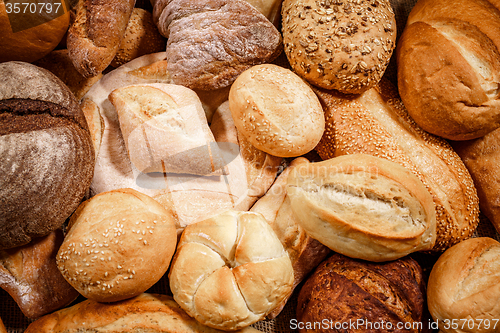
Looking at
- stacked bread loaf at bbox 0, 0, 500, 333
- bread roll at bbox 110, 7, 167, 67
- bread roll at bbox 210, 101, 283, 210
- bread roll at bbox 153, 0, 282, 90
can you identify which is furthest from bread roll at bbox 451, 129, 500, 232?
bread roll at bbox 110, 7, 167, 67

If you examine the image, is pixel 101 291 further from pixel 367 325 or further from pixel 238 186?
pixel 367 325

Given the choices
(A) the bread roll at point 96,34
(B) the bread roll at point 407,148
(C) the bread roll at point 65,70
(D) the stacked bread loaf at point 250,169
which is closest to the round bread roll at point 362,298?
(D) the stacked bread loaf at point 250,169

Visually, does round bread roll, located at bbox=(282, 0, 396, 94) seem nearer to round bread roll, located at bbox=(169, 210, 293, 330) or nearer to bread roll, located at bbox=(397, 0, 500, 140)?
bread roll, located at bbox=(397, 0, 500, 140)

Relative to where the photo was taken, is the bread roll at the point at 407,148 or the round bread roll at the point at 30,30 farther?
the bread roll at the point at 407,148

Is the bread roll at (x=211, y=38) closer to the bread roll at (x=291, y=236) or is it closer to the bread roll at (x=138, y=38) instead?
the bread roll at (x=138, y=38)

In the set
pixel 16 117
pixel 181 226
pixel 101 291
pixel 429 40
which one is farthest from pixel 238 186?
pixel 429 40

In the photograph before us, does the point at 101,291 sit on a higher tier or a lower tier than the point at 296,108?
lower

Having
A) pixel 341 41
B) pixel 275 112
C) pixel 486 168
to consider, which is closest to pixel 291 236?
pixel 275 112
